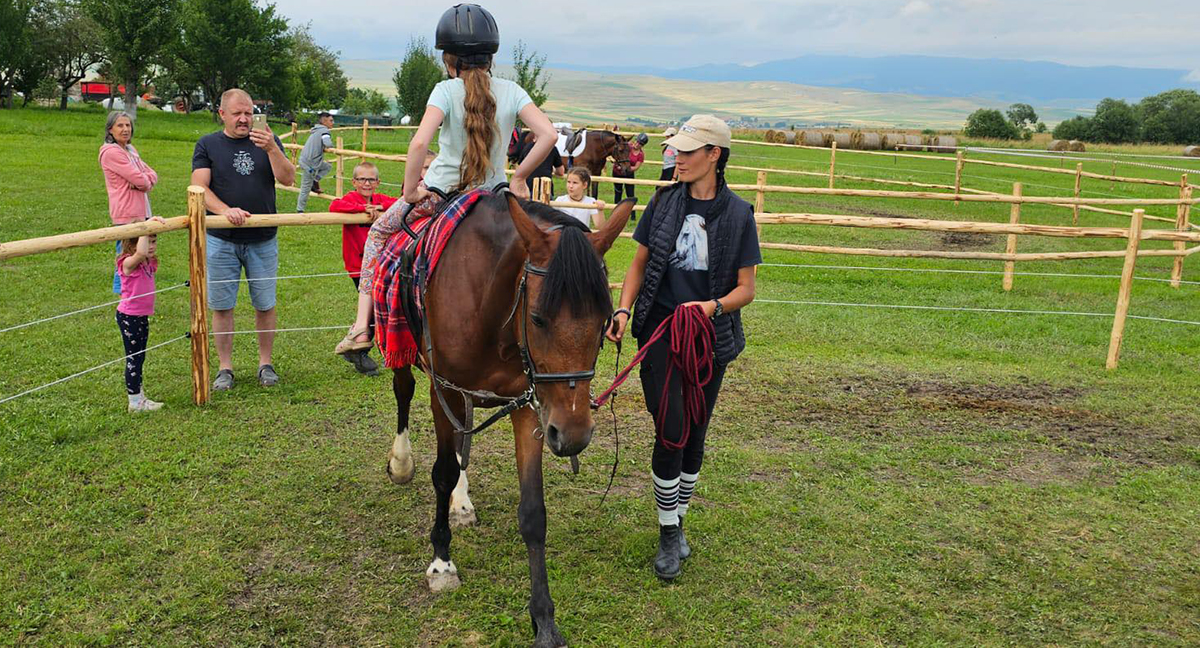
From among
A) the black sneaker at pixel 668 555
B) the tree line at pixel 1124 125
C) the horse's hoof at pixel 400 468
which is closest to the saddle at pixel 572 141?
the horse's hoof at pixel 400 468

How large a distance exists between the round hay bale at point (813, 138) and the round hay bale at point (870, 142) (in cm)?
231

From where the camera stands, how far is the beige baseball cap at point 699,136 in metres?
3.71

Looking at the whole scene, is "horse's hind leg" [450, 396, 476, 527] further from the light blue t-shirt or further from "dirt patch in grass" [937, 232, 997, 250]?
"dirt patch in grass" [937, 232, 997, 250]

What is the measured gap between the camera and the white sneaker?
19.1 ft

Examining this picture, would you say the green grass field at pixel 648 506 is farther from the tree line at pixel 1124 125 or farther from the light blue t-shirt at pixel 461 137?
the tree line at pixel 1124 125

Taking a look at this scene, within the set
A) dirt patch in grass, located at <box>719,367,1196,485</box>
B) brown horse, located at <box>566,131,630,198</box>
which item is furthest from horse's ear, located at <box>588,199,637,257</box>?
Answer: brown horse, located at <box>566,131,630,198</box>

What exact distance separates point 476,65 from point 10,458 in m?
3.50

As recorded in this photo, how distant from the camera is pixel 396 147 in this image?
3177 centimetres

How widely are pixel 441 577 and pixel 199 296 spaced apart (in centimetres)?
325

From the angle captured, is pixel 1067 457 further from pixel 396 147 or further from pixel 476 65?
pixel 396 147

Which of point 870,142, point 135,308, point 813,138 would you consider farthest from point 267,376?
point 813,138

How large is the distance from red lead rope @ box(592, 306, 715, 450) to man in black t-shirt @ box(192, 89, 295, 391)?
3.55 m

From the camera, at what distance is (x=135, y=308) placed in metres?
5.76

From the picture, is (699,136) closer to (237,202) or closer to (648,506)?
(648,506)
